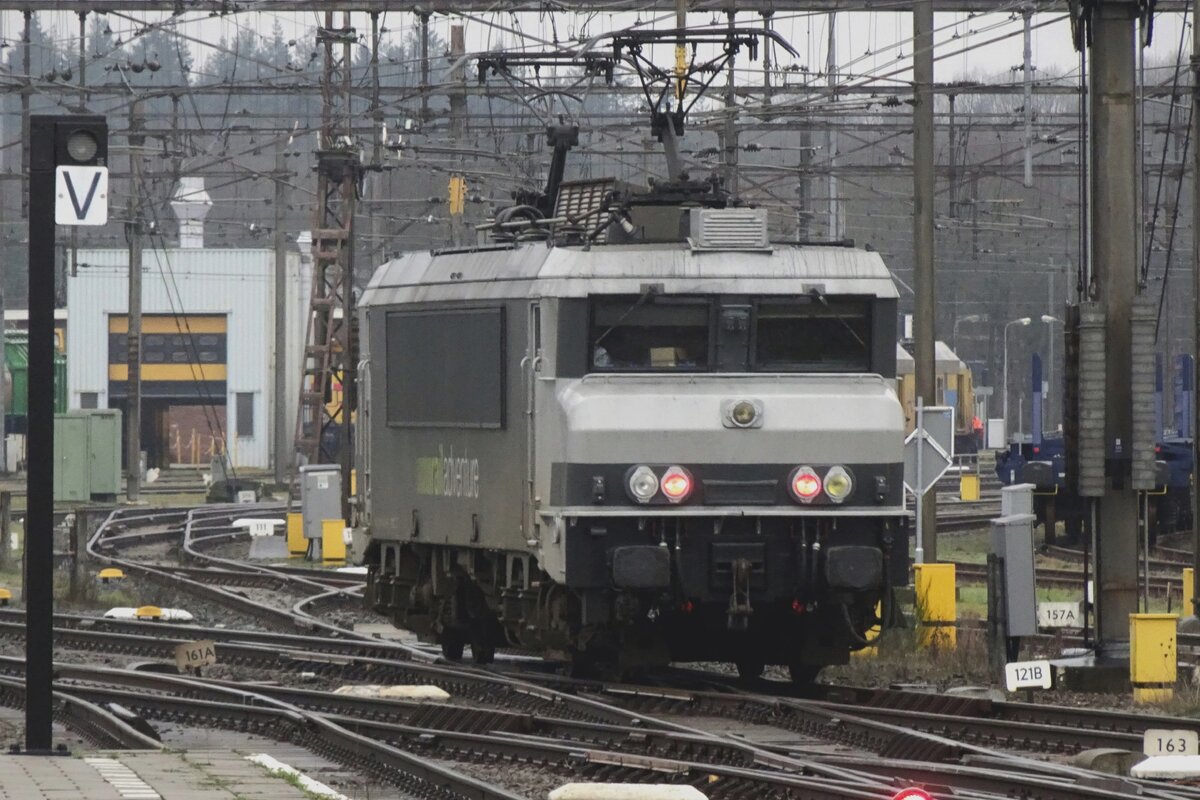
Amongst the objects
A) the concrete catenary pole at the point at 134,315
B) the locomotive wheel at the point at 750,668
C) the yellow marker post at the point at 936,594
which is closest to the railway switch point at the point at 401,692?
the locomotive wheel at the point at 750,668

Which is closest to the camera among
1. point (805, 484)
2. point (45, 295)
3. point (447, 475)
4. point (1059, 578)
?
point (45, 295)

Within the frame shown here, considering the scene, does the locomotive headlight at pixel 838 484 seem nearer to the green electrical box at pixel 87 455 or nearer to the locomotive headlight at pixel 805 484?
the locomotive headlight at pixel 805 484

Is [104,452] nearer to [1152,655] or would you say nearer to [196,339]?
[196,339]

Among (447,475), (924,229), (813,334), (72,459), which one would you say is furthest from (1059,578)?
(72,459)

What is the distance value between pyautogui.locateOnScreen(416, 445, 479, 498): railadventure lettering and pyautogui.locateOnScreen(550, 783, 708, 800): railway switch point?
257 inches

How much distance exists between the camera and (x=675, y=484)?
14398 millimetres

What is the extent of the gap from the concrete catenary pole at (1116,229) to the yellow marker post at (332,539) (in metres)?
19.1

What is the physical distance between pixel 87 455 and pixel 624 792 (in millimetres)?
43280

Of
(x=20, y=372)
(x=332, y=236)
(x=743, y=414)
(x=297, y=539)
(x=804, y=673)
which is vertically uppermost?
(x=332, y=236)

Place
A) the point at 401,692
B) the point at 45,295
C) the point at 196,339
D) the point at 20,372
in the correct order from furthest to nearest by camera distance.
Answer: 1. the point at 196,339
2. the point at 20,372
3. the point at 401,692
4. the point at 45,295

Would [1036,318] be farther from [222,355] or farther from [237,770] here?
[237,770]

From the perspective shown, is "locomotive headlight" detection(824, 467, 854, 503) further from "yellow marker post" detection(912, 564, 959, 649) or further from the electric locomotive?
"yellow marker post" detection(912, 564, 959, 649)

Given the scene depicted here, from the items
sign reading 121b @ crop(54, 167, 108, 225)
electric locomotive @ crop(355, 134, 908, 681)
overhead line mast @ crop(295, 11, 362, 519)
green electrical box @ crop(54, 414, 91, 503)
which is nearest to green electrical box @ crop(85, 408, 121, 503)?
green electrical box @ crop(54, 414, 91, 503)

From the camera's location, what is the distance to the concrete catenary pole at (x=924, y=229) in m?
20.6
